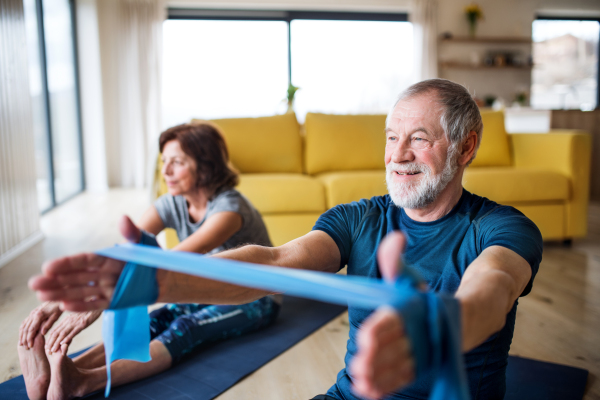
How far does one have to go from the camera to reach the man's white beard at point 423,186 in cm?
108

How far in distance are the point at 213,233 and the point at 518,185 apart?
2.29 meters

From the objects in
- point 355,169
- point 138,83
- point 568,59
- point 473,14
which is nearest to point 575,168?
point 355,169

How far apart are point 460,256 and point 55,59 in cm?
540

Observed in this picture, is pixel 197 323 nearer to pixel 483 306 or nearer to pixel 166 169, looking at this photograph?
pixel 166 169

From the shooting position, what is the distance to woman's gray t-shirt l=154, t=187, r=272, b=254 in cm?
179

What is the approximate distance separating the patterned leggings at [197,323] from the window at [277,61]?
16.7ft

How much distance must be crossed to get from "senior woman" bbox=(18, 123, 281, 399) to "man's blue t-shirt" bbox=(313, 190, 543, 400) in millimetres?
707

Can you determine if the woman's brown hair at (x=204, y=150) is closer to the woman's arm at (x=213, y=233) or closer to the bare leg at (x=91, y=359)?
the woman's arm at (x=213, y=233)

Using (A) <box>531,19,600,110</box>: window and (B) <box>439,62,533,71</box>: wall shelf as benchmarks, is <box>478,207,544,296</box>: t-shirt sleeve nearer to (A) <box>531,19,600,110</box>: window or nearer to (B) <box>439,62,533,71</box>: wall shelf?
(B) <box>439,62,533,71</box>: wall shelf

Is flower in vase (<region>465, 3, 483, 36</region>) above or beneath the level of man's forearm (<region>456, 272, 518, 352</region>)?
above

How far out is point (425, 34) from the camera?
22.5 feet

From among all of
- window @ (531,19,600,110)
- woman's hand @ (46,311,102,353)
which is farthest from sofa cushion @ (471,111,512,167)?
window @ (531,19,600,110)

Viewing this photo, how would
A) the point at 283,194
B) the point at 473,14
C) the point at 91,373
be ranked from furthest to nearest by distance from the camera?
1. the point at 473,14
2. the point at 283,194
3. the point at 91,373

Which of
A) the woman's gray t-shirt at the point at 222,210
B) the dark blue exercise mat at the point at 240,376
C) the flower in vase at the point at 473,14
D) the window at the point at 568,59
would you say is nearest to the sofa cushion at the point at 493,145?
the dark blue exercise mat at the point at 240,376
